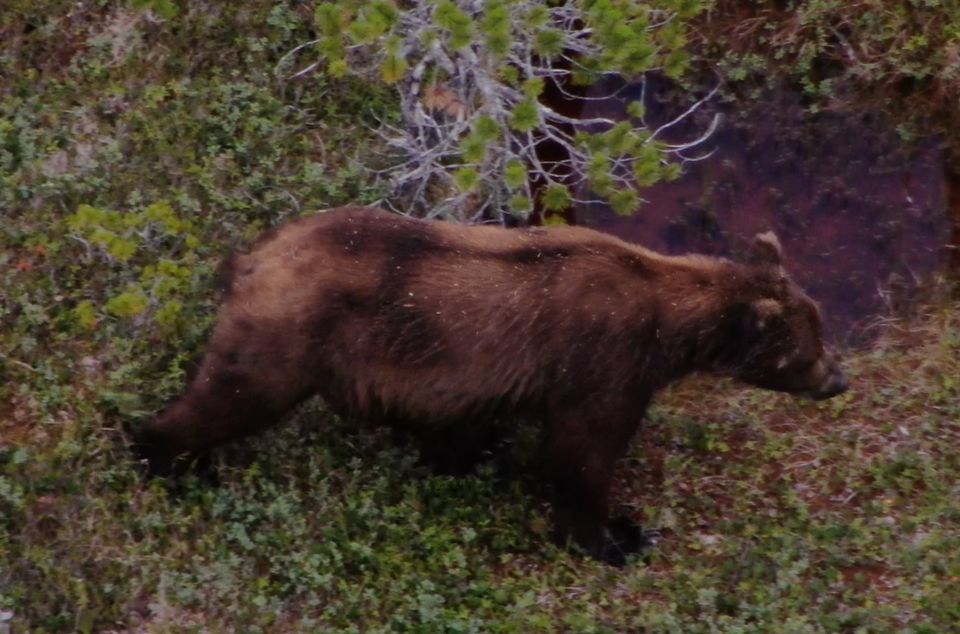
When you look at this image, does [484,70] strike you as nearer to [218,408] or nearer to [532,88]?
[532,88]

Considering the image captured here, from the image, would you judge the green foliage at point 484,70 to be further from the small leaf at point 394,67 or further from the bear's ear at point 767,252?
the bear's ear at point 767,252

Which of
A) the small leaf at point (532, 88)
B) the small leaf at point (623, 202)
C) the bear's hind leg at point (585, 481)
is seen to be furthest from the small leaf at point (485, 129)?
the bear's hind leg at point (585, 481)

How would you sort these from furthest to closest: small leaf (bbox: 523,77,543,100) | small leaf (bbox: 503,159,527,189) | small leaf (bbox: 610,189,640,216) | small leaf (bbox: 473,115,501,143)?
small leaf (bbox: 610,189,640,216) → small leaf (bbox: 523,77,543,100) → small leaf (bbox: 503,159,527,189) → small leaf (bbox: 473,115,501,143)

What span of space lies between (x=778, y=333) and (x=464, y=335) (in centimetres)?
173

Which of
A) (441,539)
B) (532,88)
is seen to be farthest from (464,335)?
(532,88)

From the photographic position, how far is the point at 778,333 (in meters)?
7.39

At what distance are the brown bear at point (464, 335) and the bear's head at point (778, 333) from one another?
39 mm

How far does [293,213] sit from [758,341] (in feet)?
9.61

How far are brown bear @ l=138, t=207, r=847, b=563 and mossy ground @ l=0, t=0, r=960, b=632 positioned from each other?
15.4 inches

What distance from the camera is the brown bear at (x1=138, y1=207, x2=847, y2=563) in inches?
263

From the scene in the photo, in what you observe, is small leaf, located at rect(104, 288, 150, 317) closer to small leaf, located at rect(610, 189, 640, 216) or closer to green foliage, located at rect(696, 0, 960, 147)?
small leaf, located at rect(610, 189, 640, 216)

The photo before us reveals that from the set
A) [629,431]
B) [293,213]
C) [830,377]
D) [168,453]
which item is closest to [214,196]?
[293,213]

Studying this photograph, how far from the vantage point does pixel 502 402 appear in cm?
703

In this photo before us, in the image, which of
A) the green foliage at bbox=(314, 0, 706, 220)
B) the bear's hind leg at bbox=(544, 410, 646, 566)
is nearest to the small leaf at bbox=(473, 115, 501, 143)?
the green foliage at bbox=(314, 0, 706, 220)
